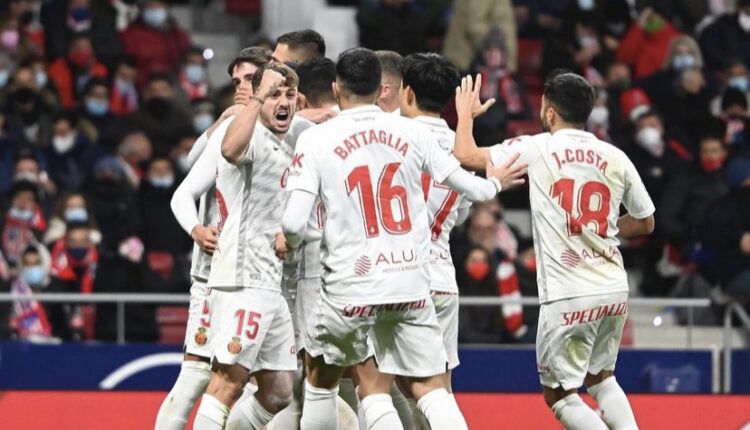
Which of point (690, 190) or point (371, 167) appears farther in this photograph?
point (690, 190)

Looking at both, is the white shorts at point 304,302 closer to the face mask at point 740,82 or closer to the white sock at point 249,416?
the white sock at point 249,416

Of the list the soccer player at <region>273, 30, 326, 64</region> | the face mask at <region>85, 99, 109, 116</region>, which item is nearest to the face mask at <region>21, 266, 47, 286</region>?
the face mask at <region>85, 99, 109, 116</region>

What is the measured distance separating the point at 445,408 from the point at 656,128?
26.9 ft

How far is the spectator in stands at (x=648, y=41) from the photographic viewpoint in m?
17.9

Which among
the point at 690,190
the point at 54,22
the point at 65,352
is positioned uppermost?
the point at 54,22

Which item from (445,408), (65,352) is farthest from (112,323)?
(445,408)

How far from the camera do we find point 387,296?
8.82m

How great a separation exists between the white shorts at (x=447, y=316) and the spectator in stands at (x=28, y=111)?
23.2 ft

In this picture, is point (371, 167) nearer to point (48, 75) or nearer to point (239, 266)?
point (239, 266)

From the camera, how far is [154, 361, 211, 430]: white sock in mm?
9766

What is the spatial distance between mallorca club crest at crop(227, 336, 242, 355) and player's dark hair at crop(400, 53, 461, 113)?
1.57m

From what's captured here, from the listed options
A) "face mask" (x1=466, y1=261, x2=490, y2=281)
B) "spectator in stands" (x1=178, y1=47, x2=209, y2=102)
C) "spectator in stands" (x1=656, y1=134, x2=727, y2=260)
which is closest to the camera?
"face mask" (x1=466, y1=261, x2=490, y2=281)

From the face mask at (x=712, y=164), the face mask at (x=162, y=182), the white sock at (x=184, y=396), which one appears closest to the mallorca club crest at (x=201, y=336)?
the white sock at (x=184, y=396)

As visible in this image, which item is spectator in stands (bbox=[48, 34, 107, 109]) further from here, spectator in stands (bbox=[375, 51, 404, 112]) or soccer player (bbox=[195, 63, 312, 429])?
soccer player (bbox=[195, 63, 312, 429])
